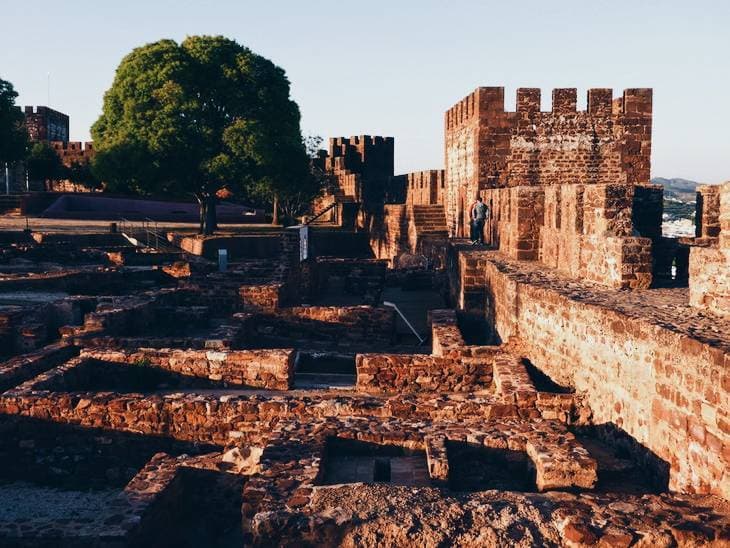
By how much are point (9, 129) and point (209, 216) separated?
36.0 ft

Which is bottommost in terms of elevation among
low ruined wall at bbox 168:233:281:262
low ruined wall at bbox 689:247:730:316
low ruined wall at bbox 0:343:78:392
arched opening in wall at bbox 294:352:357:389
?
arched opening in wall at bbox 294:352:357:389

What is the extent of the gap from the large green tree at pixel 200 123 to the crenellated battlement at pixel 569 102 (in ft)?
36.8

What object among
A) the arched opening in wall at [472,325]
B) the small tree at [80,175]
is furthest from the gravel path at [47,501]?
the small tree at [80,175]

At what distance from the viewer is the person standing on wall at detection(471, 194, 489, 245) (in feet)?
66.1

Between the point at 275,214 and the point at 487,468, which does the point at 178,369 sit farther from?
the point at 275,214

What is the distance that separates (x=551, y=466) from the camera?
6512mm

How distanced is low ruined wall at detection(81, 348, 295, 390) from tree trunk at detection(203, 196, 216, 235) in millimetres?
20979

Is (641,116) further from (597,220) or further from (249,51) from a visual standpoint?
(249,51)

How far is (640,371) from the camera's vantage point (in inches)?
297

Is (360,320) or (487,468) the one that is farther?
(360,320)

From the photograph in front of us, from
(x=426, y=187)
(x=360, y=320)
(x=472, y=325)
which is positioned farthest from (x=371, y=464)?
(x=426, y=187)

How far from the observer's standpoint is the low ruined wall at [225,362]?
10445 millimetres

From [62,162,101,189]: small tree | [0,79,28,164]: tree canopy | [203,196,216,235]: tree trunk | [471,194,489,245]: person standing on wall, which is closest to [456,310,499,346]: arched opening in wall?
[471,194,489,245]: person standing on wall

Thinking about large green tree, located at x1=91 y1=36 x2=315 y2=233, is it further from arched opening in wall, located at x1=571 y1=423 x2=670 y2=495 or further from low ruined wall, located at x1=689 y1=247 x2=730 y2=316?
arched opening in wall, located at x1=571 y1=423 x2=670 y2=495
